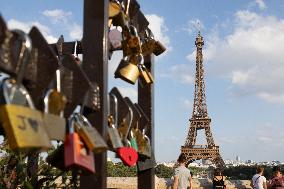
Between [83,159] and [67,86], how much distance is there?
0.32 metres

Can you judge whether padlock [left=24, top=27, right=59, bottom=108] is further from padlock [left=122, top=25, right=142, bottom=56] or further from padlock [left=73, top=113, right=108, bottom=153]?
padlock [left=122, top=25, right=142, bottom=56]

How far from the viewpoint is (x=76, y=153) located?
4.29ft

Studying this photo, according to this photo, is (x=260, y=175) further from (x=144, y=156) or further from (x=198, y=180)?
(x=144, y=156)

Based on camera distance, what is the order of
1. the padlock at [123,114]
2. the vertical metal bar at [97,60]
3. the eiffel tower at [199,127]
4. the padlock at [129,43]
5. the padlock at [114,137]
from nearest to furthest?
the vertical metal bar at [97,60], the padlock at [114,137], the padlock at [123,114], the padlock at [129,43], the eiffel tower at [199,127]

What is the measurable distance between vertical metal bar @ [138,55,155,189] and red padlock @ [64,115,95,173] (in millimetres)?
1312

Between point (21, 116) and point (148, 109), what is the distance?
5.58ft

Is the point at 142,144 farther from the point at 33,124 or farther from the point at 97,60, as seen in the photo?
the point at 33,124

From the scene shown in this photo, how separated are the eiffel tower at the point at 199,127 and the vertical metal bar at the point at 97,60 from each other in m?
32.8

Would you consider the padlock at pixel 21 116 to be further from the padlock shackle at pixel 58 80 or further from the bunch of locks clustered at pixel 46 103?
the padlock shackle at pixel 58 80

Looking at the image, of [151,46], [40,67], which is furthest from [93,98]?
[151,46]

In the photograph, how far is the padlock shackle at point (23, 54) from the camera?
1.29 m

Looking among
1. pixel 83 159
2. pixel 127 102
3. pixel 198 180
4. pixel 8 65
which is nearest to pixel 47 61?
pixel 8 65

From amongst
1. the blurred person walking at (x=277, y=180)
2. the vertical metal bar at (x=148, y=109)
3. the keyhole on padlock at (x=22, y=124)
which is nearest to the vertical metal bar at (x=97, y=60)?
the keyhole on padlock at (x=22, y=124)

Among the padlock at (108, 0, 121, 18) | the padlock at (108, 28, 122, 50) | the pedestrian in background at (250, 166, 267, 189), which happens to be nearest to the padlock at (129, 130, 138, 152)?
the padlock at (108, 28, 122, 50)
